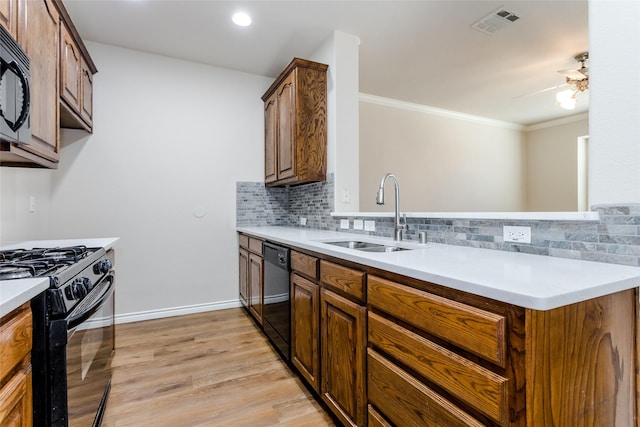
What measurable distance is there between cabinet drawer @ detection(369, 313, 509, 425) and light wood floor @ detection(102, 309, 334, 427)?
0.79m

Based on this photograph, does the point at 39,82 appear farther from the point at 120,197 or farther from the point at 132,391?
the point at 132,391

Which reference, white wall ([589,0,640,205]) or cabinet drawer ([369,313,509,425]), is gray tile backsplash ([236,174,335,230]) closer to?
cabinet drawer ([369,313,509,425])

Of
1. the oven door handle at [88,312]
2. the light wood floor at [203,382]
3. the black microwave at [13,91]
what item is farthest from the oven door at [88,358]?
the black microwave at [13,91]

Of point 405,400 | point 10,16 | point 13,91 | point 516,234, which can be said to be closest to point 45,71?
point 10,16

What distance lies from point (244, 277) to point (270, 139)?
1475 millimetres

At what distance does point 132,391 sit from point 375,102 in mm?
4167

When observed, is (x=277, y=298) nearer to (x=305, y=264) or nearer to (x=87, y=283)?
(x=305, y=264)

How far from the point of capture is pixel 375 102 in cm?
440

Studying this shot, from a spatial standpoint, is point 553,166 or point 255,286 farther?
point 553,166

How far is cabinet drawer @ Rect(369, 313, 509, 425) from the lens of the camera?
756 millimetres

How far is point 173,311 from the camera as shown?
10.2 feet

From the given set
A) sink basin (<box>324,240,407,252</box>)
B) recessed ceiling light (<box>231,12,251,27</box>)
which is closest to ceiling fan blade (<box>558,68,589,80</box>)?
sink basin (<box>324,240,407,252</box>)

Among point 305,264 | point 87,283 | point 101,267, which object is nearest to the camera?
point 87,283

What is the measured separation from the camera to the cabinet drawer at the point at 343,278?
1.29m
